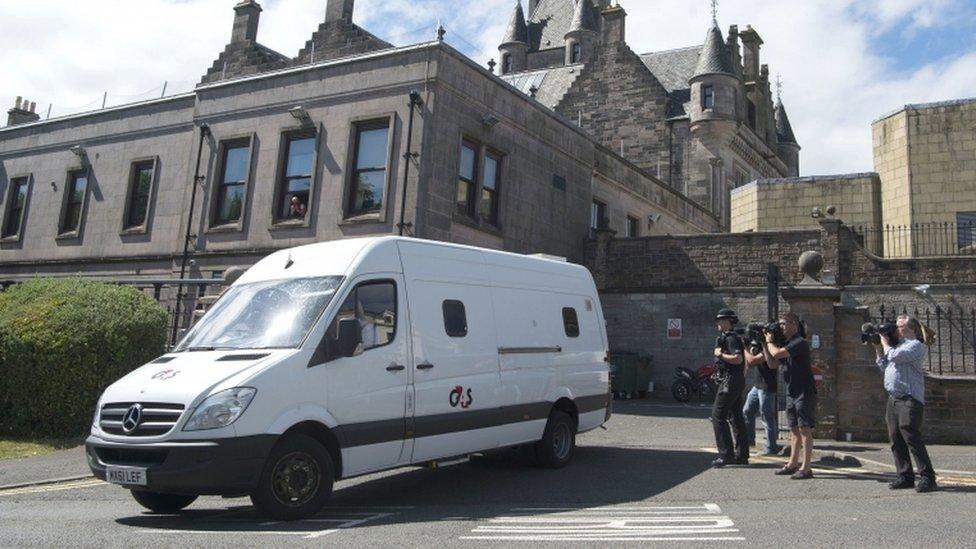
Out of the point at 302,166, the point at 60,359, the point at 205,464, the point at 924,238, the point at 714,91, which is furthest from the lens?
the point at 714,91

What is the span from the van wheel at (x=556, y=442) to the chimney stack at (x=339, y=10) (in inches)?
593

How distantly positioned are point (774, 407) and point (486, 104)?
35.1ft

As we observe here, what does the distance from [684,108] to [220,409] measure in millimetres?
34179

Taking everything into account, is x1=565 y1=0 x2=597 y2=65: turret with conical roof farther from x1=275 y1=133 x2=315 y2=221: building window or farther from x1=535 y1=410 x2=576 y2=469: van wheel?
x1=535 y1=410 x2=576 y2=469: van wheel

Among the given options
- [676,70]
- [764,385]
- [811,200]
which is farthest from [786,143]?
[764,385]

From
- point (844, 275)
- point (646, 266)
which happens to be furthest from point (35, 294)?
point (844, 275)

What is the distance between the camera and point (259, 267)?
25.6ft

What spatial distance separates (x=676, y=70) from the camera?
→ 41438 mm

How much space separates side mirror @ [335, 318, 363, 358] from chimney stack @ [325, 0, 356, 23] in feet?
53.3

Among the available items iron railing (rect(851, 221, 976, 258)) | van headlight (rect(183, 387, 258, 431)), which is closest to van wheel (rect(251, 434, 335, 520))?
van headlight (rect(183, 387, 258, 431))

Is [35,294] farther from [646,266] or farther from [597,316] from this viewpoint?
[646,266]

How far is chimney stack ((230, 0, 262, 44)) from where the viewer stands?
22719 millimetres

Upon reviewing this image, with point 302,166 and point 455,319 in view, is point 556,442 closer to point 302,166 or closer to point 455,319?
point 455,319

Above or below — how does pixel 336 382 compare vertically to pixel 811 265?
below
